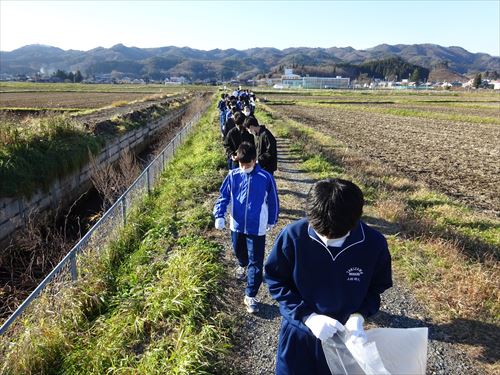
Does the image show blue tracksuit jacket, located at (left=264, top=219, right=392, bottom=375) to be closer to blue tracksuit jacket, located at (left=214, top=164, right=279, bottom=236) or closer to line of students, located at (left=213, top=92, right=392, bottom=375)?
line of students, located at (left=213, top=92, right=392, bottom=375)

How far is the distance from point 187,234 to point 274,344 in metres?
3.07

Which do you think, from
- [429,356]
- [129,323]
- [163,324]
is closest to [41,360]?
[129,323]

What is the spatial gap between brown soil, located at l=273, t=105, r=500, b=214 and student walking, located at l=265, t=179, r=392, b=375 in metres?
8.41

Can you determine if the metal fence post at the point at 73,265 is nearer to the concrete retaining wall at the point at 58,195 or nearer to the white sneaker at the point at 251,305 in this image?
the white sneaker at the point at 251,305

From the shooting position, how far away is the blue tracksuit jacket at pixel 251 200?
159 inches

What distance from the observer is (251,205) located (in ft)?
13.3

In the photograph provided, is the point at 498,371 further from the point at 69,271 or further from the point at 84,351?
the point at 69,271

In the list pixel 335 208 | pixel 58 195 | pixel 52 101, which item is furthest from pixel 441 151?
pixel 52 101

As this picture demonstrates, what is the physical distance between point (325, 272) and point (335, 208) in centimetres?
41

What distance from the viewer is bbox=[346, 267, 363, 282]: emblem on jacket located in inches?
83.2

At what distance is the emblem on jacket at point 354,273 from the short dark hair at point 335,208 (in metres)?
0.24

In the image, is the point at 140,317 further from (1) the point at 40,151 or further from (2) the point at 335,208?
(1) the point at 40,151

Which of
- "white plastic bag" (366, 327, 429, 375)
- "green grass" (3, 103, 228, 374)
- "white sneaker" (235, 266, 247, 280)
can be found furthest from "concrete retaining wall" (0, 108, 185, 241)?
"white plastic bag" (366, 327, 429, 375)

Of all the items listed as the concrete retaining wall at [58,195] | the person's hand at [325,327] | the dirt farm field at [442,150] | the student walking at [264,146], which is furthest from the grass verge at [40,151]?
the dirt farm field at [442,150]
